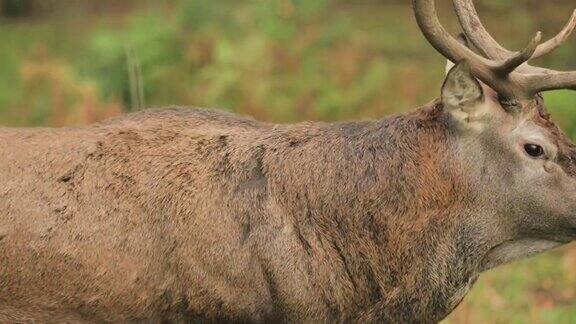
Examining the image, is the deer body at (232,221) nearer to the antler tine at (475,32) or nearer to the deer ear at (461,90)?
the deer ear at (461,90)

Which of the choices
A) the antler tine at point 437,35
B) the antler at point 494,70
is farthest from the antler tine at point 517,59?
the antler tine at point 437,35

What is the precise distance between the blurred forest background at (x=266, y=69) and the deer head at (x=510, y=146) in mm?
3407

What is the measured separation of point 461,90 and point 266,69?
752cm

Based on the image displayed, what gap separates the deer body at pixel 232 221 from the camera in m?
6.15

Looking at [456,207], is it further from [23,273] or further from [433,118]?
[23,273]

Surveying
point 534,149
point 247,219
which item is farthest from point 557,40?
point 247,219

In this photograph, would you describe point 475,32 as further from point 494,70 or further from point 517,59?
point 517,59

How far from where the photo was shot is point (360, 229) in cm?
638

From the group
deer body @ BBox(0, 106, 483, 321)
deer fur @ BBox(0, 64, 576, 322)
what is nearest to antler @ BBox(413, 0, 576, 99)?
deer fur @ BBox(0, 64, 576, 322)

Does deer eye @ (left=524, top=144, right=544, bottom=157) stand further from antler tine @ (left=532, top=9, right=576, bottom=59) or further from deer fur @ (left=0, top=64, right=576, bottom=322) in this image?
antler tine @ (left=532, top=9, right=576, bottom=59)

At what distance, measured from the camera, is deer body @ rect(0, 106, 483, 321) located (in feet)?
20.2

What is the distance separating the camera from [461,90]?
6.33m

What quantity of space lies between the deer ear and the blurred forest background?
3.66 metres

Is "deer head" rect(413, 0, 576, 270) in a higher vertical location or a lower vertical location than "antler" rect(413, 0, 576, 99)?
lower
